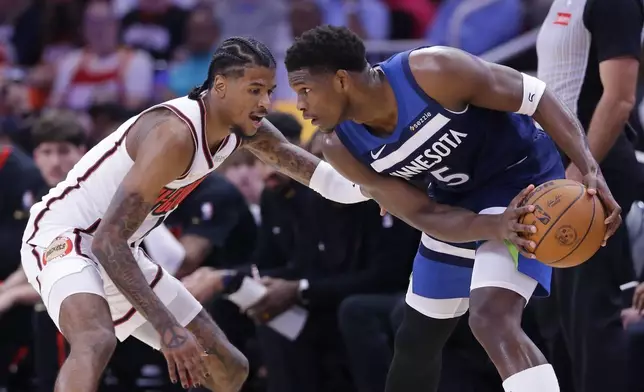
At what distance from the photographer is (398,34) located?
10.6 m

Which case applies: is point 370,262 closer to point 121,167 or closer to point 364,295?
point 364,295

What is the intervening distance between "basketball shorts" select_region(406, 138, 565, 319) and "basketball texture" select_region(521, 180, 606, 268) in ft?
0.56

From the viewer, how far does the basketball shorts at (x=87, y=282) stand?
4906 mm

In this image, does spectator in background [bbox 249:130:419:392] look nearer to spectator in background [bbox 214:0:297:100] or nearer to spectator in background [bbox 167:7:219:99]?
spectator in background [bbox 167:7:219:99]

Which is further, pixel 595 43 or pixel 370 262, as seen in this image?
pixel 370 262

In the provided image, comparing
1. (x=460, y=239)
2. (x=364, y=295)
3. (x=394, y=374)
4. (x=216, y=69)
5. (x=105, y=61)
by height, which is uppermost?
(x=216, y=69)

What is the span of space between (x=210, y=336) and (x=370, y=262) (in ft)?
5.25

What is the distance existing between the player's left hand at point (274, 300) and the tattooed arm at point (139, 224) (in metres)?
1.85

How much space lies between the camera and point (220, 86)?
5047mm

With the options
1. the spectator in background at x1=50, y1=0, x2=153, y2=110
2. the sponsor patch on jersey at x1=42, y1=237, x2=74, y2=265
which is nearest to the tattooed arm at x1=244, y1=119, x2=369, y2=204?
the sponsor patch on jersey at x1=42, y1=237, x2=74, y2=265

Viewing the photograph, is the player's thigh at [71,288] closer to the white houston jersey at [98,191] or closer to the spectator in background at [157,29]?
the white houston jersey at [98,191]

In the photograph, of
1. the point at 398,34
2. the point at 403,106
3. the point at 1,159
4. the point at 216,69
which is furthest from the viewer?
the point at 398,34

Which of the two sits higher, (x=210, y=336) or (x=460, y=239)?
(x=460, y=239)

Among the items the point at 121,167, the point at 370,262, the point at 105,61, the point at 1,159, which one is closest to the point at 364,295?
the point at 370,262
